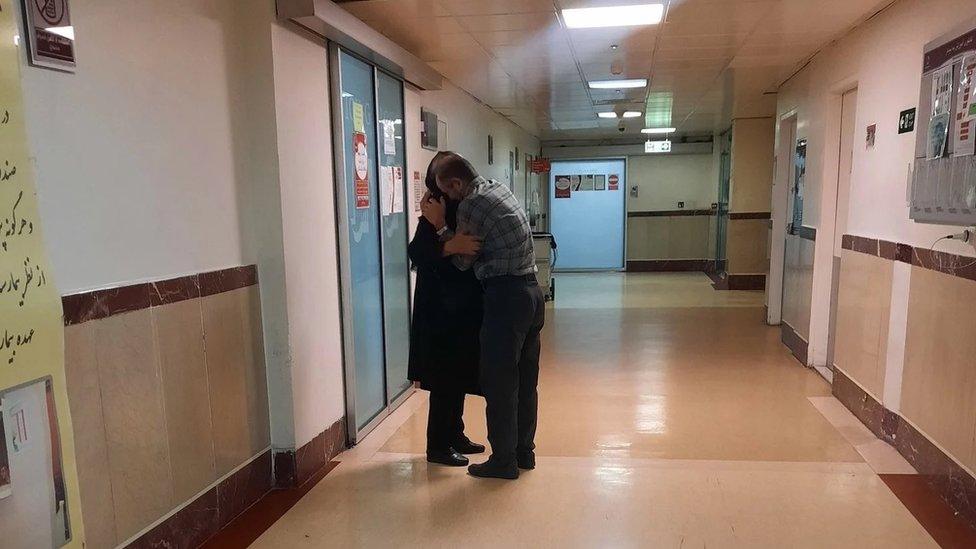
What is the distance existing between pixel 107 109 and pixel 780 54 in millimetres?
4244

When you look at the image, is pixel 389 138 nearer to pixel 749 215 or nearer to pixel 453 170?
pixel 453 170

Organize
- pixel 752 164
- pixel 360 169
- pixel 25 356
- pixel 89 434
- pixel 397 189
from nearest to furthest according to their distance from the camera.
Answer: pixel 25 356 < pixel 89 434 < pixel 360 169 < pixel 397 189 < pixel 752 164

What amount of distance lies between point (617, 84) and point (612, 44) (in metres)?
1.51

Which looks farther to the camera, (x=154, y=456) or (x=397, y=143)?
(x=397, y=143)

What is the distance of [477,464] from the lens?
9.36 feet

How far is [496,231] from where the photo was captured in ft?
8.38

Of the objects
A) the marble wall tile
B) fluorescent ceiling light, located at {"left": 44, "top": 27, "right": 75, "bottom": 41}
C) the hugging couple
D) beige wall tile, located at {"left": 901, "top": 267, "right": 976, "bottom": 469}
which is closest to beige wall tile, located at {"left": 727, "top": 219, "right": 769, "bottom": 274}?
beige wall tile, located at {"left": 901, "top": 267, "right": 976, "bottom": 469}

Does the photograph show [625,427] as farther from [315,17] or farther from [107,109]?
[107,109]

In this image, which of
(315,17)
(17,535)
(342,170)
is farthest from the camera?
(342,170)

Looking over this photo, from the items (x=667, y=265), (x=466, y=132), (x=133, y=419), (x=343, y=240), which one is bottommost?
(x=667, y=265)

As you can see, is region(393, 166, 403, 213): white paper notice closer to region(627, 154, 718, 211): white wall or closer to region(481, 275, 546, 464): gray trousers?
region(481, 275, 546, 464): gray trousers

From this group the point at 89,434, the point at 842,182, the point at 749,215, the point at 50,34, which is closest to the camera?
the point at 50,34

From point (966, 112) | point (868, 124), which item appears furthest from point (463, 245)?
point (868, 124)

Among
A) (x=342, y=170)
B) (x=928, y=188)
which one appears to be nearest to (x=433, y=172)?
(x=342, y=170)
